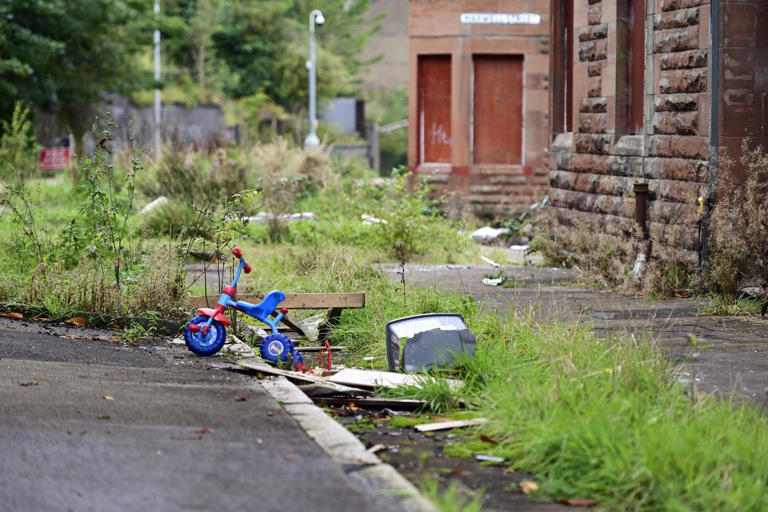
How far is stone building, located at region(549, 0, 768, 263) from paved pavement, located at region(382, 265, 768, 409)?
0.93 metres

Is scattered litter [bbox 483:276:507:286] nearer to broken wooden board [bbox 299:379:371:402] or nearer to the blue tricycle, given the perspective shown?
the blue tricycle

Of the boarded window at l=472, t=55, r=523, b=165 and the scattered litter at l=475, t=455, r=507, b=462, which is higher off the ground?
the boarded window at l=472, t=55, r=523, b=165

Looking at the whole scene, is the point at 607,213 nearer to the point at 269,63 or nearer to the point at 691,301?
the point at 691,301

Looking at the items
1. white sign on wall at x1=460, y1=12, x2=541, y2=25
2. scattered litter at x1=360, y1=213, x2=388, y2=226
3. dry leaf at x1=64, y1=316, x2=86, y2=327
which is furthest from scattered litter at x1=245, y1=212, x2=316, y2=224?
dry leaf at x1=64, y1=316, x2=86, y2=327

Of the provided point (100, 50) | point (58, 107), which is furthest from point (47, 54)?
point (58, 107)

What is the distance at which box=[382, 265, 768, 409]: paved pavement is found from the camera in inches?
274

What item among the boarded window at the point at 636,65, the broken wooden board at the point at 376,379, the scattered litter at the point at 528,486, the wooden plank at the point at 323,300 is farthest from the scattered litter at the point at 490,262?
the scattered litter at the point at 528,486

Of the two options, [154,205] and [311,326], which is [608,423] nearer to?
[311,326]

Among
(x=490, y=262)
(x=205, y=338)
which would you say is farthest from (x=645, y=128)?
(x=205, y=338)

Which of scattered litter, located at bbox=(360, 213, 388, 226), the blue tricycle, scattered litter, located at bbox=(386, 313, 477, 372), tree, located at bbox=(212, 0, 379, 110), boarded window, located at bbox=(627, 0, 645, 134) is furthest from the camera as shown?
tree, located at bbox=(212, 0, 379, 110)

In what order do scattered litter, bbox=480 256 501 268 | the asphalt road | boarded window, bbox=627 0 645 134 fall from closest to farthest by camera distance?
the asphalt road → boarded window, bbox=627 0 645 134 → scattered litter, bbox=480 256 501 268

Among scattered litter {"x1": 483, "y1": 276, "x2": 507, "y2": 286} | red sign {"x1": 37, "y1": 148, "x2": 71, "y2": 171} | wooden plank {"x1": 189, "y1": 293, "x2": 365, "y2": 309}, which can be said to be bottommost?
scattered litter {"x1": 483, "y1": 276, "x2": 507, "y2": 286}

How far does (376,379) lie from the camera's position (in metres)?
7.15

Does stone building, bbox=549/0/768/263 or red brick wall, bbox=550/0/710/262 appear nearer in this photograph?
stone building, bbox=549/0/768/263
